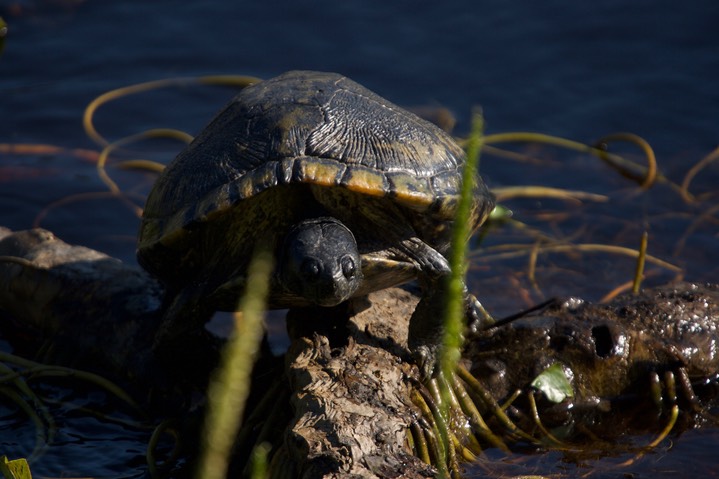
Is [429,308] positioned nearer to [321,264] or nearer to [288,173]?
[321,264]

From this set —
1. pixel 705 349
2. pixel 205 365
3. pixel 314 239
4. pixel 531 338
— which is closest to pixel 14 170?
pixel 205 365

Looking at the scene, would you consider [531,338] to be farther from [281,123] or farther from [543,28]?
[543,28]

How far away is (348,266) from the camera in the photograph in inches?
124

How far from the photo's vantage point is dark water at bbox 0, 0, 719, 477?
18.5ft

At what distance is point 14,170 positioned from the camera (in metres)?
5.89

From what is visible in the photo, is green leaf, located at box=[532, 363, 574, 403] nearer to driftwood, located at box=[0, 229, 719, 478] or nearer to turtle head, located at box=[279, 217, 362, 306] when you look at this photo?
driftwood, located at box=[0, 229, 719, 478]

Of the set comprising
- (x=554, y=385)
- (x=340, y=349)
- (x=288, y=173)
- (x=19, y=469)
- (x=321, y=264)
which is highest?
(x=288, y=173)

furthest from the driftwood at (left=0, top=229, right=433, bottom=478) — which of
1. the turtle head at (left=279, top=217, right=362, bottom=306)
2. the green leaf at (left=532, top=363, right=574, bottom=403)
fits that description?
the green leaf at (left=532, top=363, right=574, bottom=403)

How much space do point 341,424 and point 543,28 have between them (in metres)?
5.09

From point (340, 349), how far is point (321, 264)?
280mm

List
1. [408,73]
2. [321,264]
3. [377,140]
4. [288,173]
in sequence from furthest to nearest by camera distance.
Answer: [408,73]
[377,140]
[288,173]
[321,264]

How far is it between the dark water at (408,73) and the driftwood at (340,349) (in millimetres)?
1058

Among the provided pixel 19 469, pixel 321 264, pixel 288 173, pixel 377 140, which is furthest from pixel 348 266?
pixel 19 469

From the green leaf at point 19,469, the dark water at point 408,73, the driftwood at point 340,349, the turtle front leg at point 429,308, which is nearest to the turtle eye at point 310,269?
the driftwood at point 340,349
